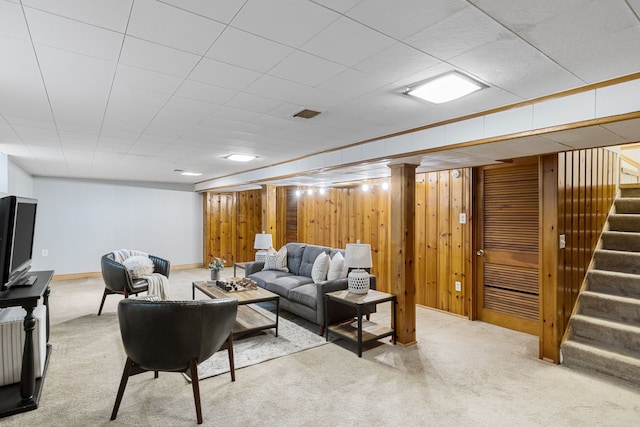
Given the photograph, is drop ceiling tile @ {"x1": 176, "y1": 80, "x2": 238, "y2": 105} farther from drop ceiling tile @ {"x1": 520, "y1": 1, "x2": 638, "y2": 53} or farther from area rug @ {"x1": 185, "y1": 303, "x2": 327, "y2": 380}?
area rug @ {"x1": 185, "y1": 303, "x2": 327, "y2": 380}

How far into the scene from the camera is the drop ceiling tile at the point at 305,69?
1.78 meters

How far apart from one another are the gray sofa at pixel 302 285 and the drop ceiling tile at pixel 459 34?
2856 millimetres

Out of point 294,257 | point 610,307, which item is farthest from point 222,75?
point 610,307

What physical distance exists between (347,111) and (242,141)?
60.3 inches

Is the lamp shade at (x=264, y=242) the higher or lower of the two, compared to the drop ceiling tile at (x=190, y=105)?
lower

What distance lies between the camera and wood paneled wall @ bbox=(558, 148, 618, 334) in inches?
133

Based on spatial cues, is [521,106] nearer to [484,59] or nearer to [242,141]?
[484,59]

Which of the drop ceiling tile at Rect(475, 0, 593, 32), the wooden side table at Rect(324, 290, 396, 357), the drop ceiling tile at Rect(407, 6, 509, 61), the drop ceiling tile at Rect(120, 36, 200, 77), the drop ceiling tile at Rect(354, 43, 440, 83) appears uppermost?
the drop ceiling tile at Rect(120, 36, 200, 77)

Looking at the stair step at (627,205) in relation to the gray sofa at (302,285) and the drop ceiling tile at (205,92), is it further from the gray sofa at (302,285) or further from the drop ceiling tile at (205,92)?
the drop ceiling tile at (205,92)

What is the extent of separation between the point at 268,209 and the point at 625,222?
5406mm

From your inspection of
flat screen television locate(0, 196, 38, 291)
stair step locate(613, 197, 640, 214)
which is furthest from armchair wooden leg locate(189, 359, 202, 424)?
stair step locate(613, 197, 640, 214)

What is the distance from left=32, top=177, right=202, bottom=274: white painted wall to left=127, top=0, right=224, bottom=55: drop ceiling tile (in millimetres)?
7212

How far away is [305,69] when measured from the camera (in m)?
1.90

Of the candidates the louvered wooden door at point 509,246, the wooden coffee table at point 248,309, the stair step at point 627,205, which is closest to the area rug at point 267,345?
the wooden coffee table at point 248,309
